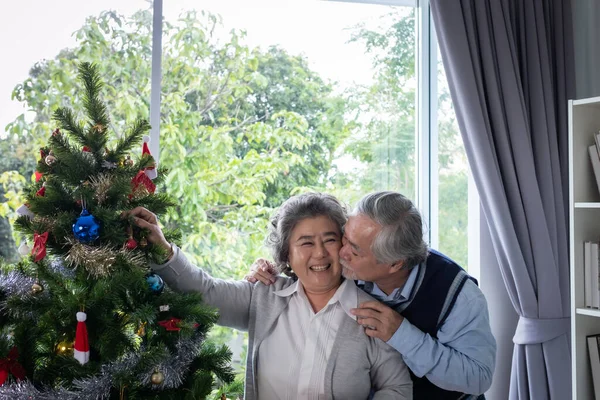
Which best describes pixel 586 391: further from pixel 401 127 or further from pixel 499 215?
pixel 401 127

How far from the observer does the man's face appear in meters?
2.01

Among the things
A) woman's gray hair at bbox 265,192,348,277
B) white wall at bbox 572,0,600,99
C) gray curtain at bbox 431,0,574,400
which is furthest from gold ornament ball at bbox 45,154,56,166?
white wall at bbox 572,0,600,99

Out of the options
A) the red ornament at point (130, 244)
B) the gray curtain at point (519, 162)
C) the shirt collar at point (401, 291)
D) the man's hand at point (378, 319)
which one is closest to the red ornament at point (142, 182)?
the red ornament at point (130, 244)

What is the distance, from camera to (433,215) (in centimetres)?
324

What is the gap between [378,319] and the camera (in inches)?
78.5

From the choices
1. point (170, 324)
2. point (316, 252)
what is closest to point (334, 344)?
point (316, 252)

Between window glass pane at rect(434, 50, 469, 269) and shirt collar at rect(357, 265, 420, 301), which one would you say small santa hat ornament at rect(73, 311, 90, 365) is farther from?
window glass pane at rect(434, 50, 469, 269)

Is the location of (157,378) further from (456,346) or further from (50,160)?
(456,346)

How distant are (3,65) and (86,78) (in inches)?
45.1

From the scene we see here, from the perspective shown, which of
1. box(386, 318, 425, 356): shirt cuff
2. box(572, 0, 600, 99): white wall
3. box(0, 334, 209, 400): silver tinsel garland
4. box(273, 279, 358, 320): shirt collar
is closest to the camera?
box(0, 334, 209, 400): silver tinsel garland

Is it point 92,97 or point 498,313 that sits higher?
point 92,97

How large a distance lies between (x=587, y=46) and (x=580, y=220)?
0.93 m

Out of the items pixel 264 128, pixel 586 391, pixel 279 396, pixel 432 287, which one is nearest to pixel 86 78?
pixel 279 396

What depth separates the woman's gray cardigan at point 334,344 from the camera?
6.46ft
